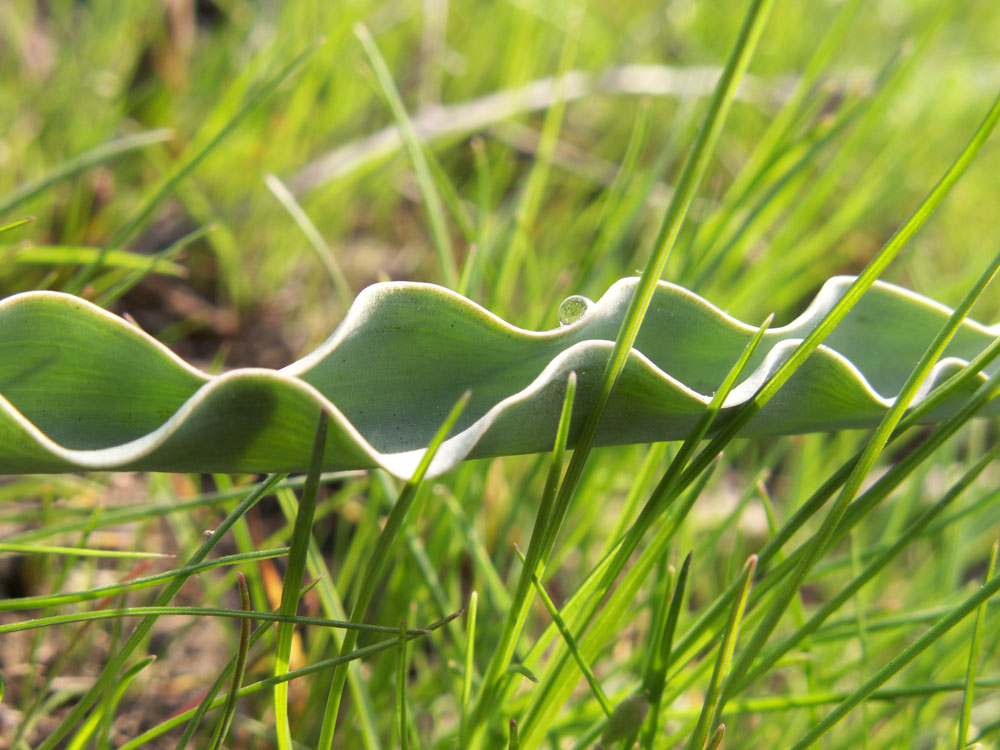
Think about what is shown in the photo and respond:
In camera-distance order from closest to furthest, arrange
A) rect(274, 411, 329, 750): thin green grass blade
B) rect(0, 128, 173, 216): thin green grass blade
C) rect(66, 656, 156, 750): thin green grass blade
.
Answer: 1. rect(274, 411, 329, 750): thin green grass blade
2. rect(66, 656, 156, 750): thin green grass blade
3. rect(0, 128, 173, 216): thin green grass blade

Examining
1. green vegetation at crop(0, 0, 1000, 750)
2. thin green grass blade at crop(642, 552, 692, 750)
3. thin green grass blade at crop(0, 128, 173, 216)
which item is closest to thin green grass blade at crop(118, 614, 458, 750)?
green vegetation at crop(0, 0, 1000, 750)

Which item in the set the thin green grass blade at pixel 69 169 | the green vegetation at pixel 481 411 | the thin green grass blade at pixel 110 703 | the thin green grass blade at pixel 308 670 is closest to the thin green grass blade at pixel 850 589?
the green vegetation at pixel 481 411

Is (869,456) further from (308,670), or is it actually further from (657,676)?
(308,670)

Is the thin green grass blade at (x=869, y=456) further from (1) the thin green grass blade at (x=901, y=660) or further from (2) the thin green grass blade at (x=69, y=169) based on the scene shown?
(2) the thin green grass blade at (x=69, y=169)

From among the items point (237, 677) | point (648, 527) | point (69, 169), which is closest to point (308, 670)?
point (237, 677)

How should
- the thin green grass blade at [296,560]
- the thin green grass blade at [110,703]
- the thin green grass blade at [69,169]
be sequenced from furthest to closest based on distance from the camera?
the thin green grass blade at [69,169] → the thin green grass blade at [110,703] → the thin green grass blade at [296,560]

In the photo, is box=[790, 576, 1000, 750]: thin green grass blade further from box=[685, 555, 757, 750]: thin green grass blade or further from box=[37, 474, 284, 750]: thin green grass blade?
box=[37, 474, 284, 750]: thin green grass blade

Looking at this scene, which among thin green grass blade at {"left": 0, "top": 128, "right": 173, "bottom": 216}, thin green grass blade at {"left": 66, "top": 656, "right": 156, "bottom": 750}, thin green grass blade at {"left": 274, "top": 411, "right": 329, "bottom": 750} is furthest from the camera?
thin green grass blade at {"left": 0, "top": 128, "right": 173, "bottom": 216}

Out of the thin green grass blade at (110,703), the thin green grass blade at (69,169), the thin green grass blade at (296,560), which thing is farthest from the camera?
the thin green grass blade at (69,169)

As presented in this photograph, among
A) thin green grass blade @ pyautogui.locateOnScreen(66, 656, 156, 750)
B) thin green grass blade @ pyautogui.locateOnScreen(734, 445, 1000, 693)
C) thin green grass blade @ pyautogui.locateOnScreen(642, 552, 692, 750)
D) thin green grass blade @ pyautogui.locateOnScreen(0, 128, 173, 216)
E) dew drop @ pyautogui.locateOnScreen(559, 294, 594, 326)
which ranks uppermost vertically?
thin green grass blade @ pyautogui.locateOnScreen(0, 128, 173, 216)
